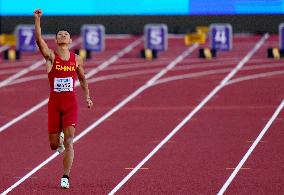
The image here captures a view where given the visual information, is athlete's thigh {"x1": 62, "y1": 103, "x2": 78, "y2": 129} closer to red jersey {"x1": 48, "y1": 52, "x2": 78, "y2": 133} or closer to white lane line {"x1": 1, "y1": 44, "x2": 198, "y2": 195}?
red jersey {"x1": 48, "y1": 52, "x2": 78, "y2": 133}

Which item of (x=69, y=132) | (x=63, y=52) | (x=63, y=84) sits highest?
(x=63, y=52)

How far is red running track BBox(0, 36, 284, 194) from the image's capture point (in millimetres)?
11781

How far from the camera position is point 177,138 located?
1494 centimetres

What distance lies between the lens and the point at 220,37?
82.7 feet

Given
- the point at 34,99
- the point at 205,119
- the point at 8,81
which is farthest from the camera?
the point at 8,81

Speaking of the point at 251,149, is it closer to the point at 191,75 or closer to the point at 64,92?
the point at 64,92

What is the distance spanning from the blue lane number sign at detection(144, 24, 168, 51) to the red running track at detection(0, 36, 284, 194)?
155 centimetres

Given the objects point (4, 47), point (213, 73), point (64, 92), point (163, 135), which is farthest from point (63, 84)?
point (4, 47)

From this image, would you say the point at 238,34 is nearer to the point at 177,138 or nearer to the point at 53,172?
the point at 177,138

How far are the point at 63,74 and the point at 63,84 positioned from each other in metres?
0.10

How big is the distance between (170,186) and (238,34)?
18.2m

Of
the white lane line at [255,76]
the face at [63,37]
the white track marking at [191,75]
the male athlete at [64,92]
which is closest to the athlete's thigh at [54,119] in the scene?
the male athlete at [64,92]

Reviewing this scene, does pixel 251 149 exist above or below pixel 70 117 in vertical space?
below

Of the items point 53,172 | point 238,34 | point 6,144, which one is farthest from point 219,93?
point 238,34
